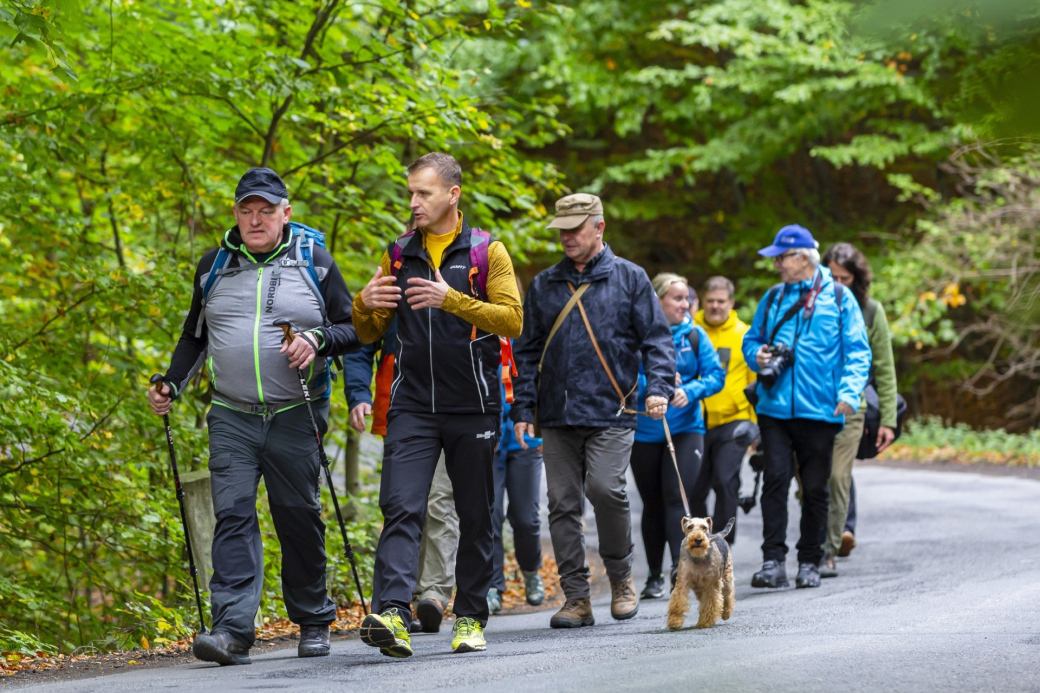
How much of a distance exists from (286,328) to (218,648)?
1536 millimetres

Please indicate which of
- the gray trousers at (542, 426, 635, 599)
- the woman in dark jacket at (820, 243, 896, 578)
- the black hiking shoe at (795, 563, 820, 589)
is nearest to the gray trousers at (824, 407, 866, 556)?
the woman in dark jacket at (820, 243, 896, 578)

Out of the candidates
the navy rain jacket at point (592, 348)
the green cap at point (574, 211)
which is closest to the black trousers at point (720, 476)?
the navy rain jacket at point (592, 348)

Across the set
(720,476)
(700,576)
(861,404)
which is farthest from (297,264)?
(861,404)

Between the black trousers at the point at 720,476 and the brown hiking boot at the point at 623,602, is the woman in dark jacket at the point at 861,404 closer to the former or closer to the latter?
the black trousers at the point at 720,476

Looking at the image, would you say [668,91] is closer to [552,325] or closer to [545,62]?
[545,62]

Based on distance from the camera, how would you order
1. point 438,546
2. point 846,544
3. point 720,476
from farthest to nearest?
point 846,544, point 720,476, point 438,546

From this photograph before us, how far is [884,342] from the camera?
9570 mm

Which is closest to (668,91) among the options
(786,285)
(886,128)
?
(886,128)

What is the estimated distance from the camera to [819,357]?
830cm

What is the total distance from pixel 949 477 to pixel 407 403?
41.3ft

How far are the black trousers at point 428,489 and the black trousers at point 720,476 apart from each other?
3.27m

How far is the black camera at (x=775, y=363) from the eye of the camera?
820cm

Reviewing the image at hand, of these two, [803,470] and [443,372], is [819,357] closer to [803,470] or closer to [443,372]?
[803,470]

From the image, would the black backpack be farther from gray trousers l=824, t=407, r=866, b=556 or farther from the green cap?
the green cap
